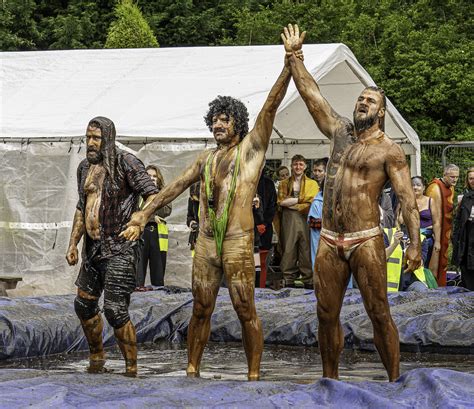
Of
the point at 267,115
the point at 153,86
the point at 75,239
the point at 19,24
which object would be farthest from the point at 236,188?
the point at 19,24

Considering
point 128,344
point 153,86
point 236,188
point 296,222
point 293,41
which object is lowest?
point 128,344

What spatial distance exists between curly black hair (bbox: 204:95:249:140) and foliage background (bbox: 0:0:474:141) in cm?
1583

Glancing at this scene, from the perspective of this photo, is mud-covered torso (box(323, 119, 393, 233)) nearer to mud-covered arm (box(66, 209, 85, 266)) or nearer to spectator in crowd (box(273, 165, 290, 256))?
mud-covered arm (box(66, 209, 85, 266))

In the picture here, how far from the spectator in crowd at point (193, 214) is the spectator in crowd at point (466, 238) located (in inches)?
127

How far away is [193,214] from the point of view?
1345 cm

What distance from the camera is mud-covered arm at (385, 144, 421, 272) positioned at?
7277 mm

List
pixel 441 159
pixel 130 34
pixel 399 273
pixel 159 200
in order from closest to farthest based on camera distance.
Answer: pixel 159 200 < pixel 399 273 < pixel 441 159 < pixel 130 34

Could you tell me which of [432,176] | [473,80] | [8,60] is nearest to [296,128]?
[432,176]

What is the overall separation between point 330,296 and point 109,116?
25.8 feet

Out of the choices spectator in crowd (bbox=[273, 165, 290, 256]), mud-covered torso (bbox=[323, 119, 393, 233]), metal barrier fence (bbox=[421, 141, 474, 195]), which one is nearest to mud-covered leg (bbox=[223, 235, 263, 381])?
mud-covered torso (bbox=[323, 119, 393, 233])

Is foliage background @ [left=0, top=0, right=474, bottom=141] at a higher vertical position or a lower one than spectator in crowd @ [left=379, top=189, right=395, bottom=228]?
higher

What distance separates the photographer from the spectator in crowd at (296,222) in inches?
589

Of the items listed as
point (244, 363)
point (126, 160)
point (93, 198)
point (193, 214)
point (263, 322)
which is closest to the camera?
point (126, 160)

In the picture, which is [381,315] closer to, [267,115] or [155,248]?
[267,115]
